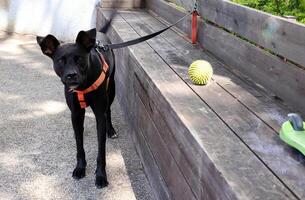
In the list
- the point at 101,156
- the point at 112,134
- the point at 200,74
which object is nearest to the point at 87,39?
the point at 200,74

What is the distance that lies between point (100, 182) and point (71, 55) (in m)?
1.11

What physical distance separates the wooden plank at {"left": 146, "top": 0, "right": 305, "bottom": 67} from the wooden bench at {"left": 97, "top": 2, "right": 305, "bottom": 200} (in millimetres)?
348

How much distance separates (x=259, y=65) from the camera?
11.1ft

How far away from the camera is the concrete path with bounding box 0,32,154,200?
11.3 feet

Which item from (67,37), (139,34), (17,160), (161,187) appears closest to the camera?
(161,187)

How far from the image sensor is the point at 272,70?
320cm

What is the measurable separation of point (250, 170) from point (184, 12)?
3.56 metres

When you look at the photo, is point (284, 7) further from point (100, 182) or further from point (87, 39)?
point (100, 182)

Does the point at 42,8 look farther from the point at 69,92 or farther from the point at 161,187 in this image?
the point at 161,187

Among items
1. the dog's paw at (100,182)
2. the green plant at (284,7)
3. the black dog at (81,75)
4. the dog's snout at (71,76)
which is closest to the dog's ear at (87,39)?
the black dog at (81,75)

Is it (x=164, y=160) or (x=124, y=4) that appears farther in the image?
(x=124, y=4)

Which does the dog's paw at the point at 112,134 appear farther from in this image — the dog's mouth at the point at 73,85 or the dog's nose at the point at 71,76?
the dog's nose at the point at 71,76

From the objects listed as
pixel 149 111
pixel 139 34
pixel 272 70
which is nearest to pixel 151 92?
pixel 149 111

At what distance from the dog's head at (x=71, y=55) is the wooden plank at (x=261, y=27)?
4.28ft
